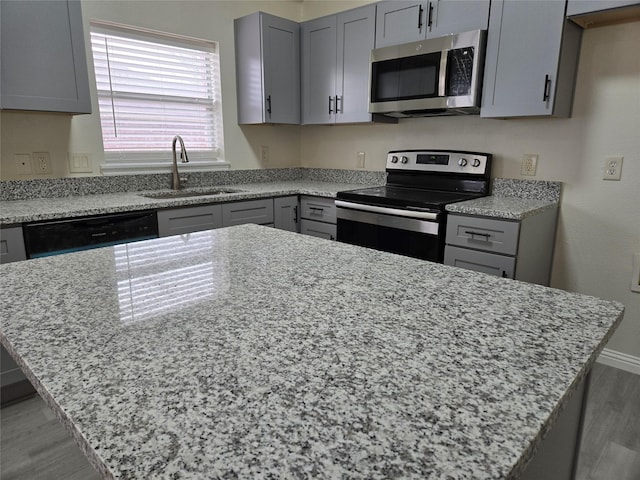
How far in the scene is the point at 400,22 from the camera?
2701 mm

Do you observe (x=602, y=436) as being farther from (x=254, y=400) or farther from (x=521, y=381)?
(x=254, y=400)

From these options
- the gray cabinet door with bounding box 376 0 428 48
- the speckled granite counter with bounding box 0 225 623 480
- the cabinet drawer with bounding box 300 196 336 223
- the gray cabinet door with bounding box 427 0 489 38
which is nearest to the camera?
the speckled granite counter with bounding box 0 225 623 480

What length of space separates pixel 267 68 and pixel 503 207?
78.2 inches

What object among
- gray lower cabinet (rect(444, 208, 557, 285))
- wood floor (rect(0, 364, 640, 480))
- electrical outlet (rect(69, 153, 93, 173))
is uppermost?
electrical outlet (rect(69, 153, 93, 173))

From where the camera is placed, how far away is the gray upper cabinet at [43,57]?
2.04 m

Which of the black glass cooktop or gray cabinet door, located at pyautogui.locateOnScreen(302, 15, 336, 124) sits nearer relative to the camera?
the black glass cooktop

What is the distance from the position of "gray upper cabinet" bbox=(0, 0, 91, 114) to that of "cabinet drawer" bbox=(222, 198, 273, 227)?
0.98m

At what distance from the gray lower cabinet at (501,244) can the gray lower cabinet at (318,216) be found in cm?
90

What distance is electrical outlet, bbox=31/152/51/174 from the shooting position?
246cm

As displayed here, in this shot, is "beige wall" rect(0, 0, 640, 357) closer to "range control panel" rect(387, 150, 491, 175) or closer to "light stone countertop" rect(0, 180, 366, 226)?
"range control panel" rect(387, 150, 491, 175)

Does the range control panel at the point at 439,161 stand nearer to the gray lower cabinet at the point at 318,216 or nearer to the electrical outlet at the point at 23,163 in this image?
the gray lower cabinet at the point at 318,216

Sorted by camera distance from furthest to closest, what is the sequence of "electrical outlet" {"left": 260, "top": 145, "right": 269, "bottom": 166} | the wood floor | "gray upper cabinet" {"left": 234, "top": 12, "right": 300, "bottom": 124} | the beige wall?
"electrical outlet" {"left": 260, "top": 145, "right": 269, "bottom": 166} < "gray upper cabinet" {"left": 234, "top": 12, "right": 300, "bottom": 124} < the beige wall < the wood floor

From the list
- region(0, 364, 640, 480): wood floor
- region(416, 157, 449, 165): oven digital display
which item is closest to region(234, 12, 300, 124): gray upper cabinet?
region(416, 157, 449, 165): oven digital display

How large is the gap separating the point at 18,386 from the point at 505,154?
117 inches
